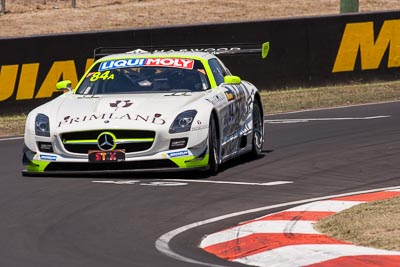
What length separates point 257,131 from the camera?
49.1 ft

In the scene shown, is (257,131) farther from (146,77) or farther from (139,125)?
(139,125)

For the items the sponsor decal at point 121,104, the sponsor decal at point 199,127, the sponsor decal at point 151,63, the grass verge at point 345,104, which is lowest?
the grass verge at point 345,104

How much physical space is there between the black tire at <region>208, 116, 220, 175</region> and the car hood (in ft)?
1.07

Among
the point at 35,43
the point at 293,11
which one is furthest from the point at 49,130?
the point at 293,11

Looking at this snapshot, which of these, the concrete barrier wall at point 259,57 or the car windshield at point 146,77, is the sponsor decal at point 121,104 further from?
the concrete barrier wall at point 259,57

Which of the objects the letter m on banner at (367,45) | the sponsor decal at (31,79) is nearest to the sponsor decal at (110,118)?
the sponsor decal at (31,79)

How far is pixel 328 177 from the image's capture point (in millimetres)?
12906

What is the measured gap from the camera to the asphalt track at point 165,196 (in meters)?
8.73

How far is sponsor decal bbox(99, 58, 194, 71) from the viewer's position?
14.0m

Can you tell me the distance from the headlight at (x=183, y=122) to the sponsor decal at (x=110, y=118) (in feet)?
0.41

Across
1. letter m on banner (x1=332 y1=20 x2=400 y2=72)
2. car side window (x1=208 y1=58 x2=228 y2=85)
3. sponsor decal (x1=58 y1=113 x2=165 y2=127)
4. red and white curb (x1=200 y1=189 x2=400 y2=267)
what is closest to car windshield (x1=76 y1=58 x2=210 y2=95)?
car side window (x1=208 y1=58 x2=228 y2=85)

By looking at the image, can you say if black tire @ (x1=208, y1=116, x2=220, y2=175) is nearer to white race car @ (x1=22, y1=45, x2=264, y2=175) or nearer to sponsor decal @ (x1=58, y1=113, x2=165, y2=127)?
white race car @ (x1=22, y1=45, x2=264, y2=175)

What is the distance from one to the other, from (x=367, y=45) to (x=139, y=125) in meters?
12.1

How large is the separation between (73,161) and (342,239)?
15.0ft
